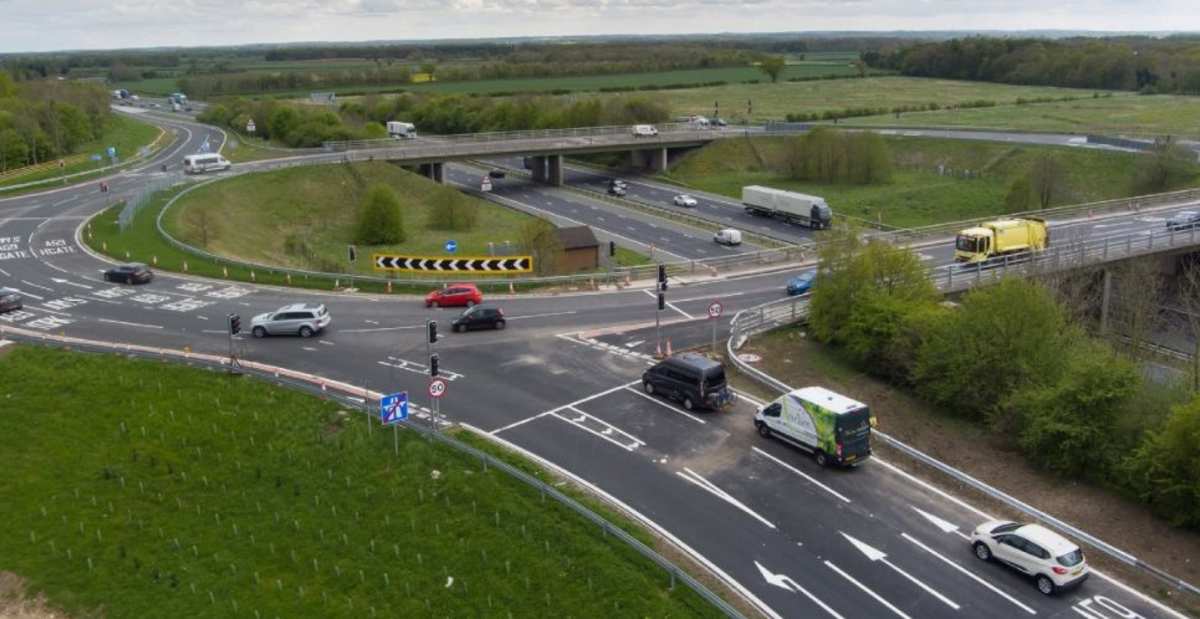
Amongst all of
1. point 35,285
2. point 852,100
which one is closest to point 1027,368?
→ point 35,285

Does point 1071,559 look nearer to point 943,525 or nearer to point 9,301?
point 943,525

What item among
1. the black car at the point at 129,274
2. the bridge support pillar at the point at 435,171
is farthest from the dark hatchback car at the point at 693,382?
the bridge support pillar at the point at 435,171

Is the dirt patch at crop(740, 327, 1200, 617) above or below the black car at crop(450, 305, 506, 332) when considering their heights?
below

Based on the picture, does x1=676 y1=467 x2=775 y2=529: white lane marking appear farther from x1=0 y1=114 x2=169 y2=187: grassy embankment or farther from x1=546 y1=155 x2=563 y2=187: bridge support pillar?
x1=546 y1=155 x2=563 y2=187: bridge support pillar

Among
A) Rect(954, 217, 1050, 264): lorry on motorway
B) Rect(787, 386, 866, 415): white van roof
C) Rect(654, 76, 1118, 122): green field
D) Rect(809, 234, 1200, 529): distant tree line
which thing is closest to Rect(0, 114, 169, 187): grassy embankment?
Rect(809, 234, 1200, 529): distant tree line

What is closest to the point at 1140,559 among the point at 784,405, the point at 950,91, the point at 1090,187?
the point at 784,405

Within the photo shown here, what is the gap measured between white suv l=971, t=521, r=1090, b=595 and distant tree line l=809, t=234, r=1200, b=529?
16.6 ft

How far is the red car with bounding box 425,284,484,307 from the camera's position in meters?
48.4

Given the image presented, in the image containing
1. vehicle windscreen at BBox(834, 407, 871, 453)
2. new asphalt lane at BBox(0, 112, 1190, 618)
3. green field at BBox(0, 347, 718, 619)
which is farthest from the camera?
vehicle windscreen at BBox(834, 407, 871, 453)

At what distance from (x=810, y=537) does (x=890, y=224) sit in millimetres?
59969

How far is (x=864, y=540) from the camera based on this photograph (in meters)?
26.4

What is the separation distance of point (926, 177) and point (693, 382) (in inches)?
3047

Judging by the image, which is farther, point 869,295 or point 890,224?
point 890,224

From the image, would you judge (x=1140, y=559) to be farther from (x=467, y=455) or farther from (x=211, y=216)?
(x=211, y=216)
